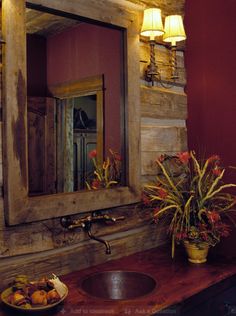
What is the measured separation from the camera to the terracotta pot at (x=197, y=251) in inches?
75.1

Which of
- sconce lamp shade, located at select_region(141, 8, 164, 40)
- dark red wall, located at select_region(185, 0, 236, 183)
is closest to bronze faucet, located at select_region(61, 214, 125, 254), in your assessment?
dark red wall, located at select_region(185, 0, 236, 183)

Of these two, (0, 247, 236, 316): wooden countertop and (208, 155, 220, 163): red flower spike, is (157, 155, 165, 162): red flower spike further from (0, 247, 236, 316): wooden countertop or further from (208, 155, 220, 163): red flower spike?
(0, 247, 236, 316): wooden countertop

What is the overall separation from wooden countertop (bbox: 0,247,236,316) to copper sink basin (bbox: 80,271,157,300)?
0.04 m

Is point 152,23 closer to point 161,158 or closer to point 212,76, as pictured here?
point 212,76

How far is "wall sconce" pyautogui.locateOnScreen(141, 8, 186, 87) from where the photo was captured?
198cm

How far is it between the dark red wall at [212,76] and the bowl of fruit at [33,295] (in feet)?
3.93

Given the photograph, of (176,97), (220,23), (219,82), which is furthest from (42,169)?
(220,23)

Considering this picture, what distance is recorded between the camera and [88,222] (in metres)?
1.78

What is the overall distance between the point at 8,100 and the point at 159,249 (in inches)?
45.1

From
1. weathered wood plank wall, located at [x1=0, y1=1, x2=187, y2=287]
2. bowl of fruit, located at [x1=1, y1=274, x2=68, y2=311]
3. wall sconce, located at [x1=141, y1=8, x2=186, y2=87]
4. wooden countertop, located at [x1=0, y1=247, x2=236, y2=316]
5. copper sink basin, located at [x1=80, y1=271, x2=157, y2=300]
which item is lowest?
copper sink basin, located at [x1=80, y1=271, x2=157, y2=300]

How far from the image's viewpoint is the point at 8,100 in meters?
1.53

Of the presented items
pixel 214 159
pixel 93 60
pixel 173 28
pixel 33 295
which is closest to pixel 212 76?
pixel 173 28

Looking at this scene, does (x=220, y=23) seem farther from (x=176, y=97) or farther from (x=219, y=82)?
(x=176, y=97)

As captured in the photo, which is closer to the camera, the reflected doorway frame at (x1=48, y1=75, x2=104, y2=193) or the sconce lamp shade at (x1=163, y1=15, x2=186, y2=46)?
the reflected doorway frame at (x1=48, y1=75, x2=104, y2=193)
